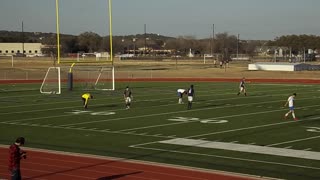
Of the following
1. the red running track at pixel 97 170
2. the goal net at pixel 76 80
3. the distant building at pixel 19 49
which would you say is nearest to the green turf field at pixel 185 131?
the red running track at pixel 97 170

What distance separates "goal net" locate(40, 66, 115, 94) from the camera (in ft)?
138

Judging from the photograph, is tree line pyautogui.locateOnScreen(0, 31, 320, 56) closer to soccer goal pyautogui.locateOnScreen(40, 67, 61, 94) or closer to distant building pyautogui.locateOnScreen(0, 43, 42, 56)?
distant building pyautogui.locateOnScreen(0, 43, 42, 56)

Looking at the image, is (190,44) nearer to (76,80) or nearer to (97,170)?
(76,80)

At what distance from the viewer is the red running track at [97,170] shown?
40.8ft

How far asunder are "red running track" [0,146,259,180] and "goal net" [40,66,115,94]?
2479 centimetres

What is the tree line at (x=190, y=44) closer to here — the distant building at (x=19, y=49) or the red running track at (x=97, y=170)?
the distant building at (x=19, y=49)

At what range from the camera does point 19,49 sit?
541 ft

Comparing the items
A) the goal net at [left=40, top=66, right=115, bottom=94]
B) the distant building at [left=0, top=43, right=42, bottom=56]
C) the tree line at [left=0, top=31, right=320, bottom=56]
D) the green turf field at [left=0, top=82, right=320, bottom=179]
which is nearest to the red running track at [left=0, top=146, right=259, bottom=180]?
the green turf field at [left=0, top=82, right=320, bottom=179]

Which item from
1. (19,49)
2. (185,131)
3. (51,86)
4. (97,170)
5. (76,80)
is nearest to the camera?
(97,170)

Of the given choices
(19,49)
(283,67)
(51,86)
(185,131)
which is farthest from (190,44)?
(185,131)

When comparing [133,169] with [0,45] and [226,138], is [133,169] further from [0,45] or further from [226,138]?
[0,45]

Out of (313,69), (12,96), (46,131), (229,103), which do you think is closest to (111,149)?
(46,131)

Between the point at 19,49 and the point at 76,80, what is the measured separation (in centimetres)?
11525

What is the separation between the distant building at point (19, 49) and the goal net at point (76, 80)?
4131 inches
